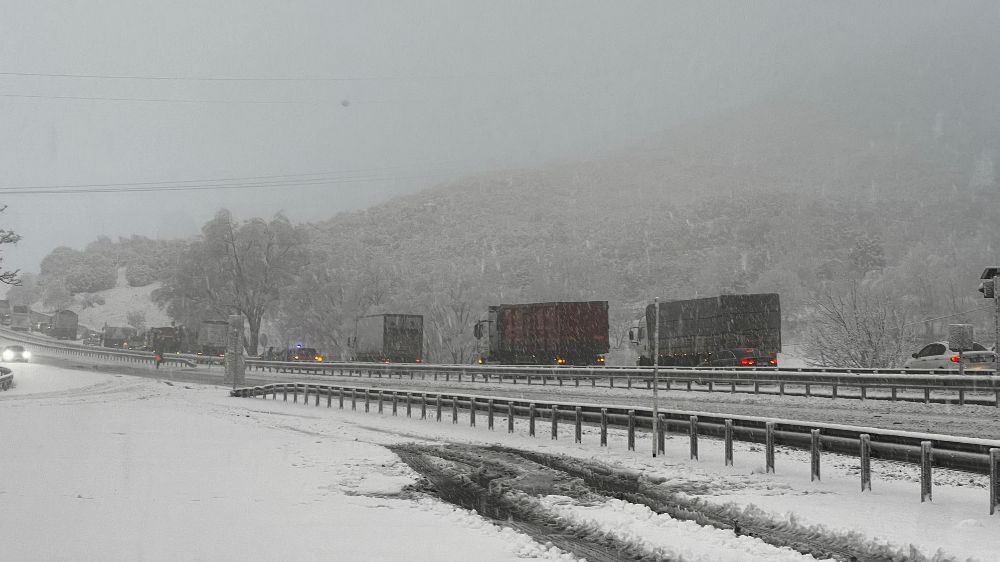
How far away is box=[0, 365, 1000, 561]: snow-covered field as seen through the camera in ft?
25.8

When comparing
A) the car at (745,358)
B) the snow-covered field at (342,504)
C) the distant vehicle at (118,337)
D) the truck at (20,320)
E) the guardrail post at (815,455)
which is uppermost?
the truck at (20,320)

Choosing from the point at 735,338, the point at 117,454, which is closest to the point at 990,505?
the point at 117,454

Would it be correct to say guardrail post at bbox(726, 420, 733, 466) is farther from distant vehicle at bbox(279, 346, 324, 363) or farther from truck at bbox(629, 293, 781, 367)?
distant vehicle at bbox(279, 346, 324, 363)

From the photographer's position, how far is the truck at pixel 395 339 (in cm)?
5488

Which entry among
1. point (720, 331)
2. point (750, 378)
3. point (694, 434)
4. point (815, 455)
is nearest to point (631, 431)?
point (694, 434)

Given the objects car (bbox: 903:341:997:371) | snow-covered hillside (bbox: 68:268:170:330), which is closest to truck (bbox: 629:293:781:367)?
car (bbox: 903:341:997:371)

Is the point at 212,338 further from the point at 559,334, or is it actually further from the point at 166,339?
the point at 559,334

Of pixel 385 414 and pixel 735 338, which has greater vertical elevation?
pixel 735 338

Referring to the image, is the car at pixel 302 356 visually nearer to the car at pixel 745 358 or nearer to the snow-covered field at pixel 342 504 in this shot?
the car at pixel 745 358

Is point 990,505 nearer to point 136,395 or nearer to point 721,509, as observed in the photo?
point 721,509

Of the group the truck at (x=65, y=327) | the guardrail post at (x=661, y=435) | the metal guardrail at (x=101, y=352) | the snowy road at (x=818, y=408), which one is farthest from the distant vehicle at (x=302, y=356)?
the truck at (x=65, y=327)

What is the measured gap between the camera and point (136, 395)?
119ft

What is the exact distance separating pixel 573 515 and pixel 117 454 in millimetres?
8903

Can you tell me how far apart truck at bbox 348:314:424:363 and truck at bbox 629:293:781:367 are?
61.9 feet
